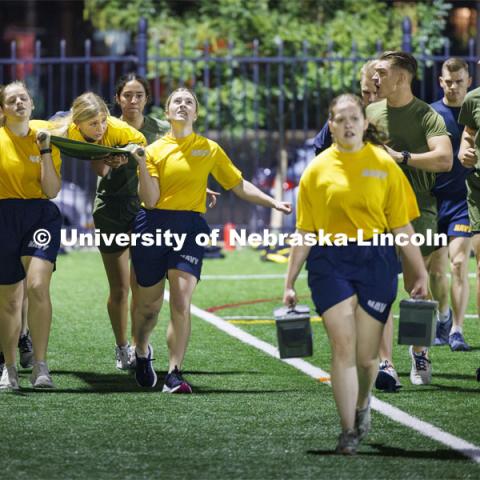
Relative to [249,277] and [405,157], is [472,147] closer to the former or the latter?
[405,157]

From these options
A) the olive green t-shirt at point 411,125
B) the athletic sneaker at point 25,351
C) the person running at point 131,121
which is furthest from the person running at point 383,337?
the athletic sneaker at point 25,351

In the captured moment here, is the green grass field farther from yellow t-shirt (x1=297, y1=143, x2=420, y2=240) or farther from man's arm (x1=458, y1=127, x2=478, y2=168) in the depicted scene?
man's arm (x1=458, y1=127, x2=478, y2=168)

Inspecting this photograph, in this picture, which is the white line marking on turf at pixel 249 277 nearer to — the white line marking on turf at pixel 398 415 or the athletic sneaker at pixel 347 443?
the white line marking on turf at pixel 398 415

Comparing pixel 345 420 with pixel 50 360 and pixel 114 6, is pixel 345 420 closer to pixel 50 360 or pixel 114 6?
pixel 50 360

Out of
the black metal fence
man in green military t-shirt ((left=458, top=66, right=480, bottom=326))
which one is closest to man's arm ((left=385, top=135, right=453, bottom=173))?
man in green military t-shirt ((left=458, top=66, right=480, bottom=326))

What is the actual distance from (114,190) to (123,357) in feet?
3.94

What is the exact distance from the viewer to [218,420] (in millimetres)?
8469

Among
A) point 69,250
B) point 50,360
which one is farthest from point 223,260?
point 50,360

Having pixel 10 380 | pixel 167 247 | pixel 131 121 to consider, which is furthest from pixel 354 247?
pixel 131 121

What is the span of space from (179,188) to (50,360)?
230 cm

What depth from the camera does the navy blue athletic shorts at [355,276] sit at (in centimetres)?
738

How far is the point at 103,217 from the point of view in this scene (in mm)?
10602

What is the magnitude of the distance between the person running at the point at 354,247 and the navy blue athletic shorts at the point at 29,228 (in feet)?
8.03

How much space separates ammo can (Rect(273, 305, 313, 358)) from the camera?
743 cm
